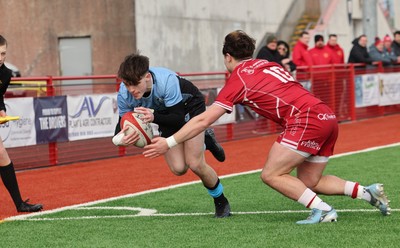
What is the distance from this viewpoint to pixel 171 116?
8414mm

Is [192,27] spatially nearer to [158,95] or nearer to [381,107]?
[381,107]

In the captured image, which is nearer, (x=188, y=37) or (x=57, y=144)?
(x=57, y=144)

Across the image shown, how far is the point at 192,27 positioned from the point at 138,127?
73.4ft

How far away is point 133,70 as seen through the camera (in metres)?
8.03

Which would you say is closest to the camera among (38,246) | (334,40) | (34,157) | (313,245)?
(313,245)

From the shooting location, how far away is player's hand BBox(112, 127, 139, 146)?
789cm

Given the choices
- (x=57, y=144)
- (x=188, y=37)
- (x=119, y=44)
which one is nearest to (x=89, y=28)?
(x=119, y=44)

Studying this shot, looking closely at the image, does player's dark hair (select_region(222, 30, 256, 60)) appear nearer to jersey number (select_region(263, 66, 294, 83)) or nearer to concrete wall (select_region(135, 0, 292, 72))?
jersey number (select_region(263, 66, 294, 83))

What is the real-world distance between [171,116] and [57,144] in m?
7.40

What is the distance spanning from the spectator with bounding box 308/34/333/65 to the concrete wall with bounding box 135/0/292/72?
21.4 feet

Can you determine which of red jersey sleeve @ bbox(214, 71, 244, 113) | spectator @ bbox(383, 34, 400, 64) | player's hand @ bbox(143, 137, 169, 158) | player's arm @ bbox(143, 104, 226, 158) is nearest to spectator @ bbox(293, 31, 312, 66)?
spectator @ bbox(383, 34, 400, 64)

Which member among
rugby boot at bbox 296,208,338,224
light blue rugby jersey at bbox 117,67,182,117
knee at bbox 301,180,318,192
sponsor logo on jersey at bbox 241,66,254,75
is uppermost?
sponsor logo on jersey at bbox 241,66,254,75

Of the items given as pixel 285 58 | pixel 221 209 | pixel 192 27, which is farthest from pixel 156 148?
pixel 192 27

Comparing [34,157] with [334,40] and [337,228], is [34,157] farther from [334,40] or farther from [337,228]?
[334,40]
